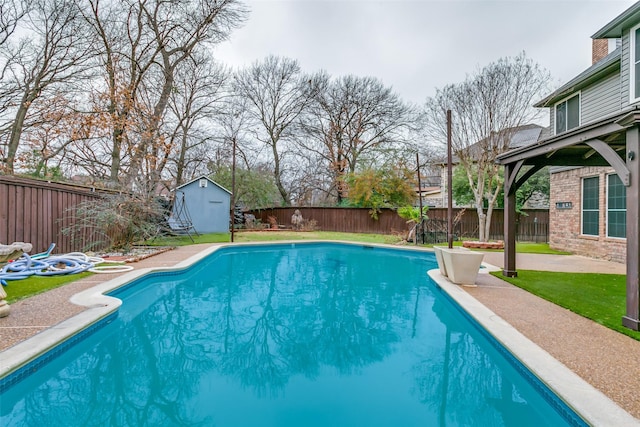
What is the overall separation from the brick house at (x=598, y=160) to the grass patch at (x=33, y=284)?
7.35 m

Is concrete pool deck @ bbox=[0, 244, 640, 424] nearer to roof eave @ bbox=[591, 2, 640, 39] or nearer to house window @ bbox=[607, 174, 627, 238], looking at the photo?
house window @ bbox=[607, 174, 627, 238]

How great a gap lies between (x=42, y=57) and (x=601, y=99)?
1668 cm

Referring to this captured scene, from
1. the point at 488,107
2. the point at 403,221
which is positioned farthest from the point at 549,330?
the point at 403,221

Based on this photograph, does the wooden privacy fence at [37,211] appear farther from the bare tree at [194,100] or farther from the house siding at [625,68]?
the house siding at [625,68]

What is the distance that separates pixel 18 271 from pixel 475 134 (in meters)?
13.6

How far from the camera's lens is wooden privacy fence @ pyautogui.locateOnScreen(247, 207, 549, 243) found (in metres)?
14.8

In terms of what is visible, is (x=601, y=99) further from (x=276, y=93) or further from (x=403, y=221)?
(x=276, y=93)

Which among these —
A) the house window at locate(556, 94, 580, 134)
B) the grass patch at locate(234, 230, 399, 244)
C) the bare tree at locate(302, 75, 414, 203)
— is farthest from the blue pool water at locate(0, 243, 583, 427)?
the bare tree at locate(302, 75, 414, 203)

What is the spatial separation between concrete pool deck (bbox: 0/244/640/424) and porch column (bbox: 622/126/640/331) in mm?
352

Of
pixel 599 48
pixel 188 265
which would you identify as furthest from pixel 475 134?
pixel 188 265

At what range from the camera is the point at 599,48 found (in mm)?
10555

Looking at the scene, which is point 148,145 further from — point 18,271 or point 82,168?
point 18,271

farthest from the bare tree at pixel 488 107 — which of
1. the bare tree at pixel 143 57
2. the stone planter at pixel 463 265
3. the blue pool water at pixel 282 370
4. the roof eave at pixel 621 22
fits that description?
the bare tree at pixel 143 57

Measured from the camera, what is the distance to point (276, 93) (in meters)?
21.1
